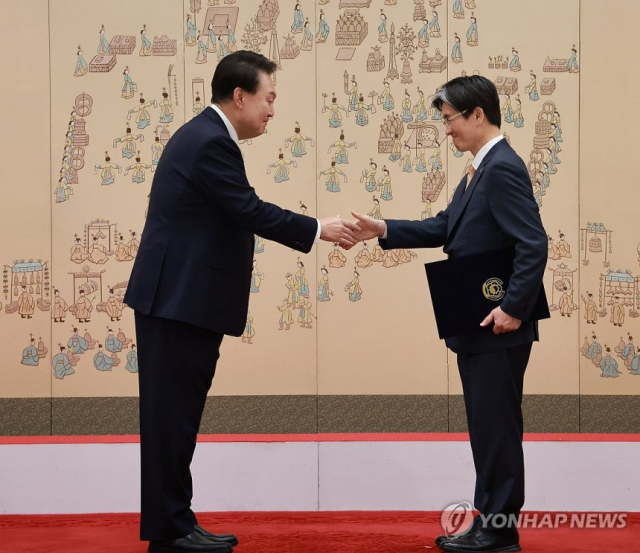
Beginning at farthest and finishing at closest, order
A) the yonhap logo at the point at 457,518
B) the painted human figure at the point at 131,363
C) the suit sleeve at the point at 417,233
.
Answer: the painted human figure at the point at 131,363
the suit sleeve at the point at 417,233
the yonhap logo at the point at 457,518

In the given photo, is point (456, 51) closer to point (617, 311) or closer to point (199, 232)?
point (617, 311)

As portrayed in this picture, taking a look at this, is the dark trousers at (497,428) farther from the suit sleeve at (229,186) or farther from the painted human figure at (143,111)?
the painted human figure at (143,111)

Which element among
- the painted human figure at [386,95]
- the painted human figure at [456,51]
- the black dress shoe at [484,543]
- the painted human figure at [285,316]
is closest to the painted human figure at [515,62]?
the painted human figure at [456,51]

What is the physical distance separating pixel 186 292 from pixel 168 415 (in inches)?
14.5

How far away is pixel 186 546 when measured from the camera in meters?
2.43

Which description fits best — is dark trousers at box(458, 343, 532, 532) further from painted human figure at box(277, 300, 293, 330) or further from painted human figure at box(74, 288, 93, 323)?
painted human figure at box(74, 288, 93, 323)

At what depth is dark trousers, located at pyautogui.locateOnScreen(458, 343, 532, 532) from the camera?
2.50m

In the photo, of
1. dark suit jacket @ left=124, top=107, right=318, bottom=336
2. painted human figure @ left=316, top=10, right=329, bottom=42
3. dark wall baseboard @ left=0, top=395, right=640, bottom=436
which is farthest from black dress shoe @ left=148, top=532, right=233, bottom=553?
painted human figure @ left=316, top=10, right=329, bottom=42

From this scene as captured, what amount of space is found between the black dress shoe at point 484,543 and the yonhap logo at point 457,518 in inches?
2.8

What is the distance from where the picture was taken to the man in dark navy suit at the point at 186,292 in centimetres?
248

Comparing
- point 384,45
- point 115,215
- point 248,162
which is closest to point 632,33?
point 384,45

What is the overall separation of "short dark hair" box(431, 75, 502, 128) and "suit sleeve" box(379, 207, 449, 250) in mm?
464

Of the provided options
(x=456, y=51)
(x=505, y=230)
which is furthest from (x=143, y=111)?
(x=505, y=230)

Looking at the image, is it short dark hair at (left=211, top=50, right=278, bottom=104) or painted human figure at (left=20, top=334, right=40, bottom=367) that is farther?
painted human figure at (left=20, top=334, right=40, bottom=367)
